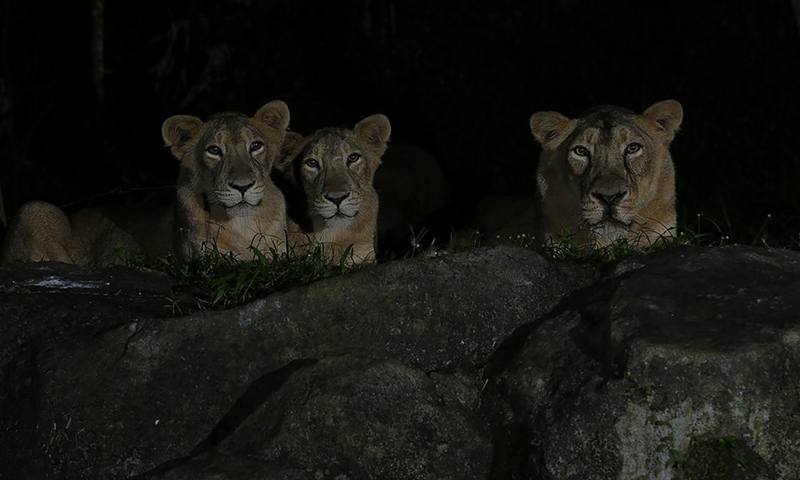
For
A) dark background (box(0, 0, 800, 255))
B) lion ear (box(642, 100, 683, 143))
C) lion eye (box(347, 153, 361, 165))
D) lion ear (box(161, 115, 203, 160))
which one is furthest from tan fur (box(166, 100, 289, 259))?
dark background (box(0, 0, 800, 255))

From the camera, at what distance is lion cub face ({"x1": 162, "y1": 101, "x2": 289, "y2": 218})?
7.12m

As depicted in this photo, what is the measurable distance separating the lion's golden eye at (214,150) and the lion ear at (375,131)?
874 millimetres

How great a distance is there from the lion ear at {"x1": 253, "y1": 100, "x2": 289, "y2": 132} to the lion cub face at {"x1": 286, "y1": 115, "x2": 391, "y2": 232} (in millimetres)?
164

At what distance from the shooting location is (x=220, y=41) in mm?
14133

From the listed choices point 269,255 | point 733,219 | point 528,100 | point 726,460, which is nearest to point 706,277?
point 726,460

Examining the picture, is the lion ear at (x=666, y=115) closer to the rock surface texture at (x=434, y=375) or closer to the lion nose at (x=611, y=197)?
the lion nose at (x=611, y=197)

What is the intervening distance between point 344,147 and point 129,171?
22.3 ft

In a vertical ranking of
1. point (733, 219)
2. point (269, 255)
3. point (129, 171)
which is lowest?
point (129, 171)

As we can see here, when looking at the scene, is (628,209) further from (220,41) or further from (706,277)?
(220,41)

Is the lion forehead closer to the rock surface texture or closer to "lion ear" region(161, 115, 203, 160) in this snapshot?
"lion ear" region(161, 115, 203, 160)

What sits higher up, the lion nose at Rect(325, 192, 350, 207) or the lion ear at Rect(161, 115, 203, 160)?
the lion ear at Rect(161, 115, 203, 160)

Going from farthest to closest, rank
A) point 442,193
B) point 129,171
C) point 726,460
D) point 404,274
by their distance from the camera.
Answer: point 129,171
point 442,193
point 404,274
point 726,460

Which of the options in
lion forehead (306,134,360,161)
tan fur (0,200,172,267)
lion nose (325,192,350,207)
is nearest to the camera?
lion nose (325,192,350,207)

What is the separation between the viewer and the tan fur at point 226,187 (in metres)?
7.14
